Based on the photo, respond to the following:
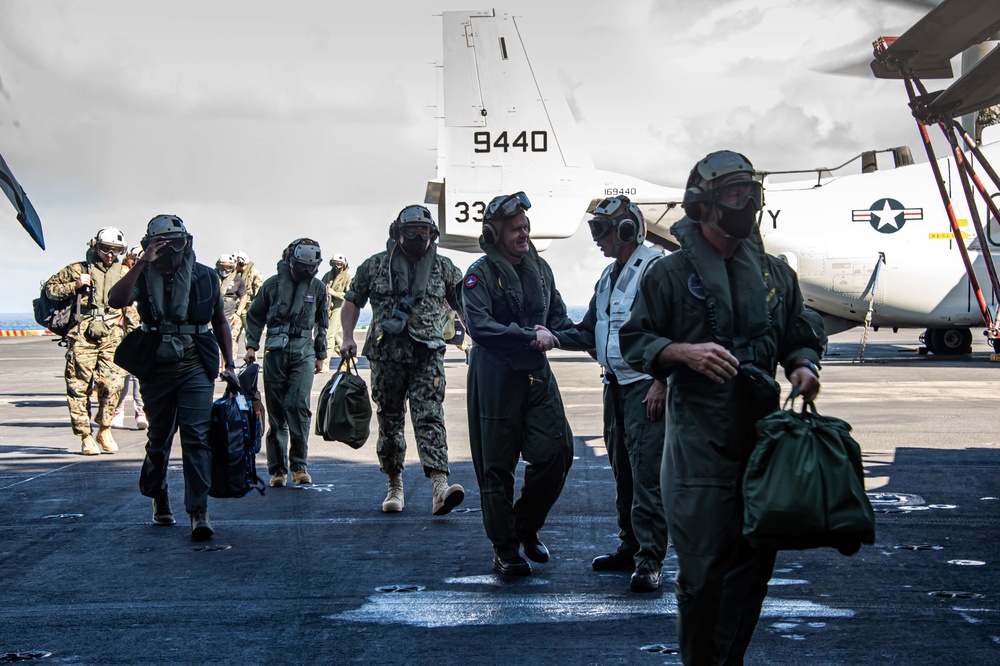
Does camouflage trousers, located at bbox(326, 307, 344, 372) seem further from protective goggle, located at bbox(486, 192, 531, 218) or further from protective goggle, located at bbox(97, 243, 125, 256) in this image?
protective goggle, located at bbox(486, 192, 531, 218)

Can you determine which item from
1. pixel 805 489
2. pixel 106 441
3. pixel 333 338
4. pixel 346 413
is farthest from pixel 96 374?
pixel 333 338

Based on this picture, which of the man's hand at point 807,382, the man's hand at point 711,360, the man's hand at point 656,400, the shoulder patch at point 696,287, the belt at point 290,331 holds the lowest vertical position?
the man's hand at point 656,400

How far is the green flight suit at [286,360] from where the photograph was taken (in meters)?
8.59

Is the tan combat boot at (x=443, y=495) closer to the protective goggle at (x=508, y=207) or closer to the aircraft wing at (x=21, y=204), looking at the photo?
the protective goggle at (x=508, y=207)

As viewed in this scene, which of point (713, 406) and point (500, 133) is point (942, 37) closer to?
point (713, 406)

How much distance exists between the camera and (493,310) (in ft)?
18.8

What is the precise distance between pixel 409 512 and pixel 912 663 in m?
3.90

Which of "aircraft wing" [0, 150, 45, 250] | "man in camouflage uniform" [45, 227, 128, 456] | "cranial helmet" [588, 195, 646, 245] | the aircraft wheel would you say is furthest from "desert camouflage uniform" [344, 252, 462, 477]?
the aircraft wheel

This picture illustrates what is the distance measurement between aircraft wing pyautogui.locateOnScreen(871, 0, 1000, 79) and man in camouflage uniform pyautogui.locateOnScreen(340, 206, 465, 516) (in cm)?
401

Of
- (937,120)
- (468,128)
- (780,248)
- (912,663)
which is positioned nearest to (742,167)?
(912,663)

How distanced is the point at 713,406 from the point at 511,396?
215 centimetres

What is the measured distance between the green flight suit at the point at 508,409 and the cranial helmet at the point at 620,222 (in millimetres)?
526

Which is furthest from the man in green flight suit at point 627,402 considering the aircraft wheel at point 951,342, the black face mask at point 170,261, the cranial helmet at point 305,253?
the aircraft wheel at point 951,342

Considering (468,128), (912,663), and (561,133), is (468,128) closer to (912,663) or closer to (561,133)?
(561,133)
